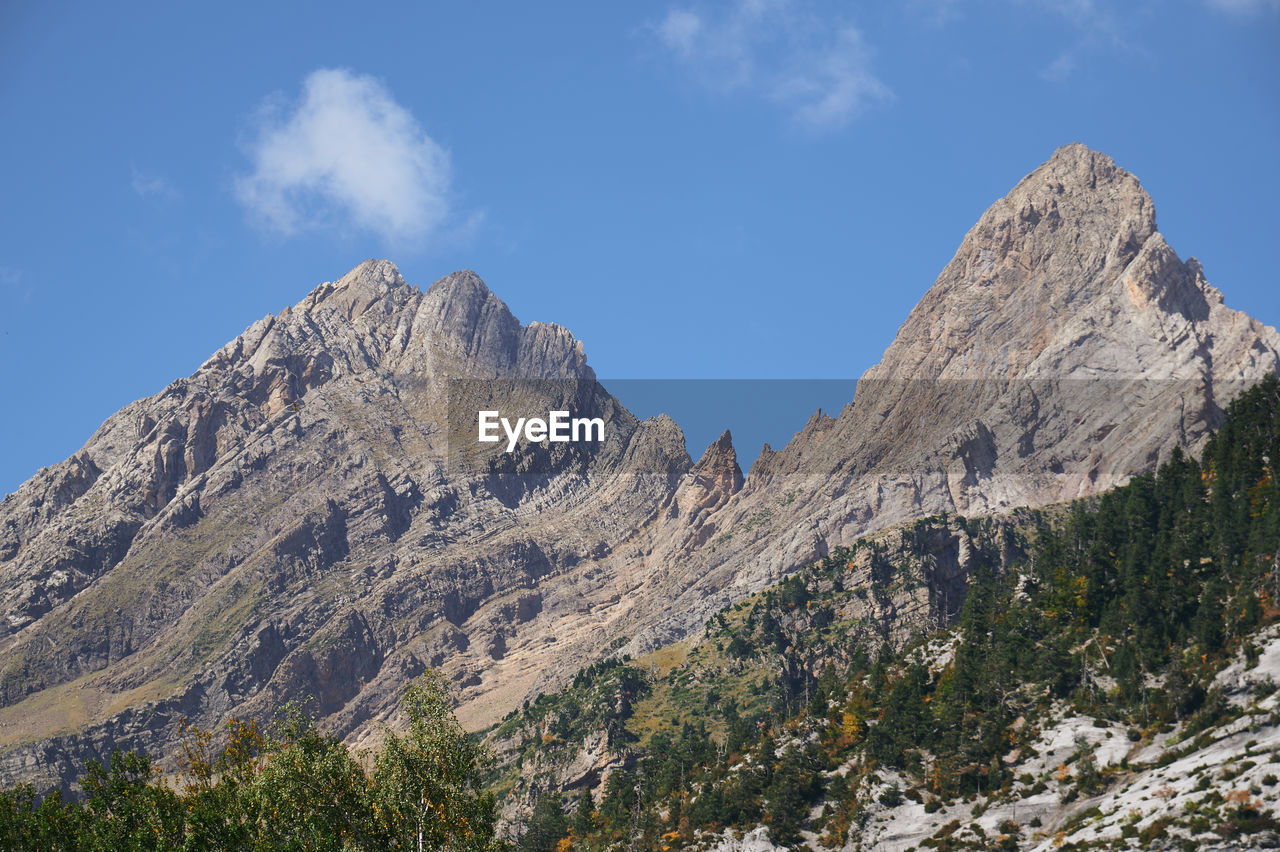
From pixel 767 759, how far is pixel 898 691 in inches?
763

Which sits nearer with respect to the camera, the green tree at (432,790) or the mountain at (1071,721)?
the green tree at (432,790)

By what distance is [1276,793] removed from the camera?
335 feet

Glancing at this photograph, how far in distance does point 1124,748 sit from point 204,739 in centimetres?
8867

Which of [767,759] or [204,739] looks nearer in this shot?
[204,739]

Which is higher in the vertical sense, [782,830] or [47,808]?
[47,808]

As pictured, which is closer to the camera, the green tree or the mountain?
the green tree

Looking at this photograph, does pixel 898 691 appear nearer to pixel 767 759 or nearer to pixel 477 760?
pixel 767 759

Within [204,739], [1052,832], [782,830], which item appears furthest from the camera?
[782,830]

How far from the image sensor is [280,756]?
9175 centimetres

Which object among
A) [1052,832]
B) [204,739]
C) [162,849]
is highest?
[204,739]

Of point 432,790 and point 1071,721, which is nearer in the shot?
point 432,790

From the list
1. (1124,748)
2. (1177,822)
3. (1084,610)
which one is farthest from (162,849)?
(1084,610)

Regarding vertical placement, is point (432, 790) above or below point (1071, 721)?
above

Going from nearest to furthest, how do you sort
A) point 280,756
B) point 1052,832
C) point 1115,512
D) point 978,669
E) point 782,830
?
point 280,756
point 1052,832
point 782,830
point 978,669
point 1115,512
